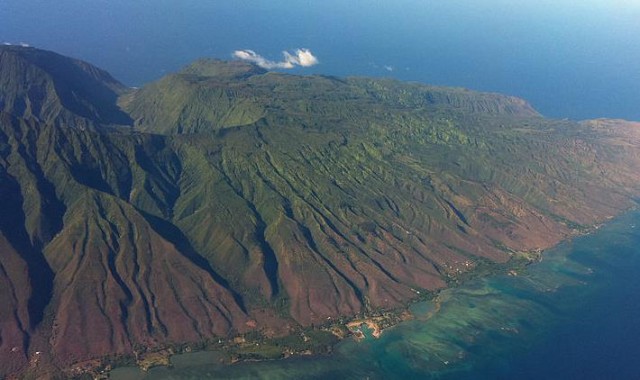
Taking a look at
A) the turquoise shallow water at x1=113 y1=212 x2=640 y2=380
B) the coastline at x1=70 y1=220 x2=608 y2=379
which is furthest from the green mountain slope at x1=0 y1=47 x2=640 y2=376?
the turquoise shallow water at x1=113 y1=212 x2=640 y2=380

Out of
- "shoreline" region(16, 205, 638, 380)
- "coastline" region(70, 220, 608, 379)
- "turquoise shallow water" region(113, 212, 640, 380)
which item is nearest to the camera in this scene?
"shoreline" region(16, 205, 638, 380)

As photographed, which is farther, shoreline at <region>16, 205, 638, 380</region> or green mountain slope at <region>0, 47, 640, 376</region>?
green mountain slope at <region>0, 47, 640, 376</region>

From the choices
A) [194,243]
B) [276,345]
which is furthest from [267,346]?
[194,243]

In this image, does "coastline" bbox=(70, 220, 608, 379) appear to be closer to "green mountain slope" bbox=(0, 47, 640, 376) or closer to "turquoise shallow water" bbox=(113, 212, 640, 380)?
"turquoise shallow water" bbox=(113, 212, 640, 380)

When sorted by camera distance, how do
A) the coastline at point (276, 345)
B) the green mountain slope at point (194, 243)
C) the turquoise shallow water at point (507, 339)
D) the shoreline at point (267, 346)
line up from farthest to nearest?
the green mountain slope at point (194, 243)
the turquoise shallow water at point (507, 339)
the coastline at point (276, 345)
the shoreline at point (267, 346)

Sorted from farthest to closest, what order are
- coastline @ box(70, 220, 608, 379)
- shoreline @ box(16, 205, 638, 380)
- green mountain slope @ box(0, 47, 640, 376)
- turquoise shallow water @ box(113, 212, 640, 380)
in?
1. green mountain slope @ box(0, 47, 640, 376)
2. turquoise shallow water @ box(113, 212, 640, 380)
3. coastline @ box(70, 220, 608, 379)
4. shoreline @ box(16, 205, 638, 380)

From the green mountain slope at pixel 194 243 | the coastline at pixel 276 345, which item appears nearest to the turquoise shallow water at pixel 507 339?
the coastline at pixel 276 345

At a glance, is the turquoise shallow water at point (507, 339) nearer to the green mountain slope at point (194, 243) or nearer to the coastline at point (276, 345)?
the coastline at point (276, 345)

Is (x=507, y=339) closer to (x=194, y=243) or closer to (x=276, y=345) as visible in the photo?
(x=276, y=345)
